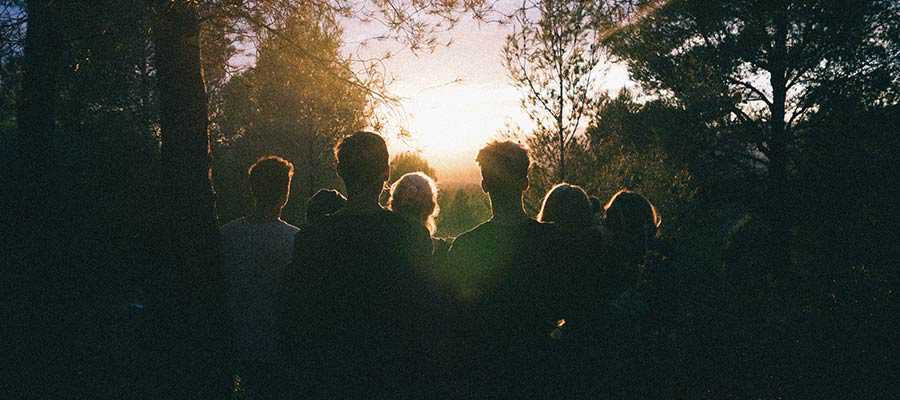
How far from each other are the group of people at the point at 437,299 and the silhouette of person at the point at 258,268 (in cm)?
90

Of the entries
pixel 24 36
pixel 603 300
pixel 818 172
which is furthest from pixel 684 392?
pixel 818 172

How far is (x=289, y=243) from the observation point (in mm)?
3711

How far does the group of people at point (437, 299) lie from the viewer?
241 centimetres

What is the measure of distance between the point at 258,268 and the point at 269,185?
0.57 metres

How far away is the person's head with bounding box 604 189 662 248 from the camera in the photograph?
431 centimetres

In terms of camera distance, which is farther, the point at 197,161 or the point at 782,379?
the point at 782,379

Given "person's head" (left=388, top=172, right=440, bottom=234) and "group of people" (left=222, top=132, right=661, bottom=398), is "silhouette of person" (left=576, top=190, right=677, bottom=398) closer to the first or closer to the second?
"group of people" (left=222, top=132, right=661, bottom=398)

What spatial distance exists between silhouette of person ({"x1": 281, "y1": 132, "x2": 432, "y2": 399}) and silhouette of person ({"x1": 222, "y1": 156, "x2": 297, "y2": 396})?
1.21 m

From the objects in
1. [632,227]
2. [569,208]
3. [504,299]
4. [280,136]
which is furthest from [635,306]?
[280,136]

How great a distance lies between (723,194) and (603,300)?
15479 mm

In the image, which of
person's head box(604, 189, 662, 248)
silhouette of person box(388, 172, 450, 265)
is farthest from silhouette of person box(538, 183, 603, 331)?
person's head box(604, 189, 662, 248)

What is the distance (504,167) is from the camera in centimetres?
281

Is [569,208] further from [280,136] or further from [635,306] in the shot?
[280,136]

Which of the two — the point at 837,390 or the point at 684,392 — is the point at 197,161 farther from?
the point at 837,390
